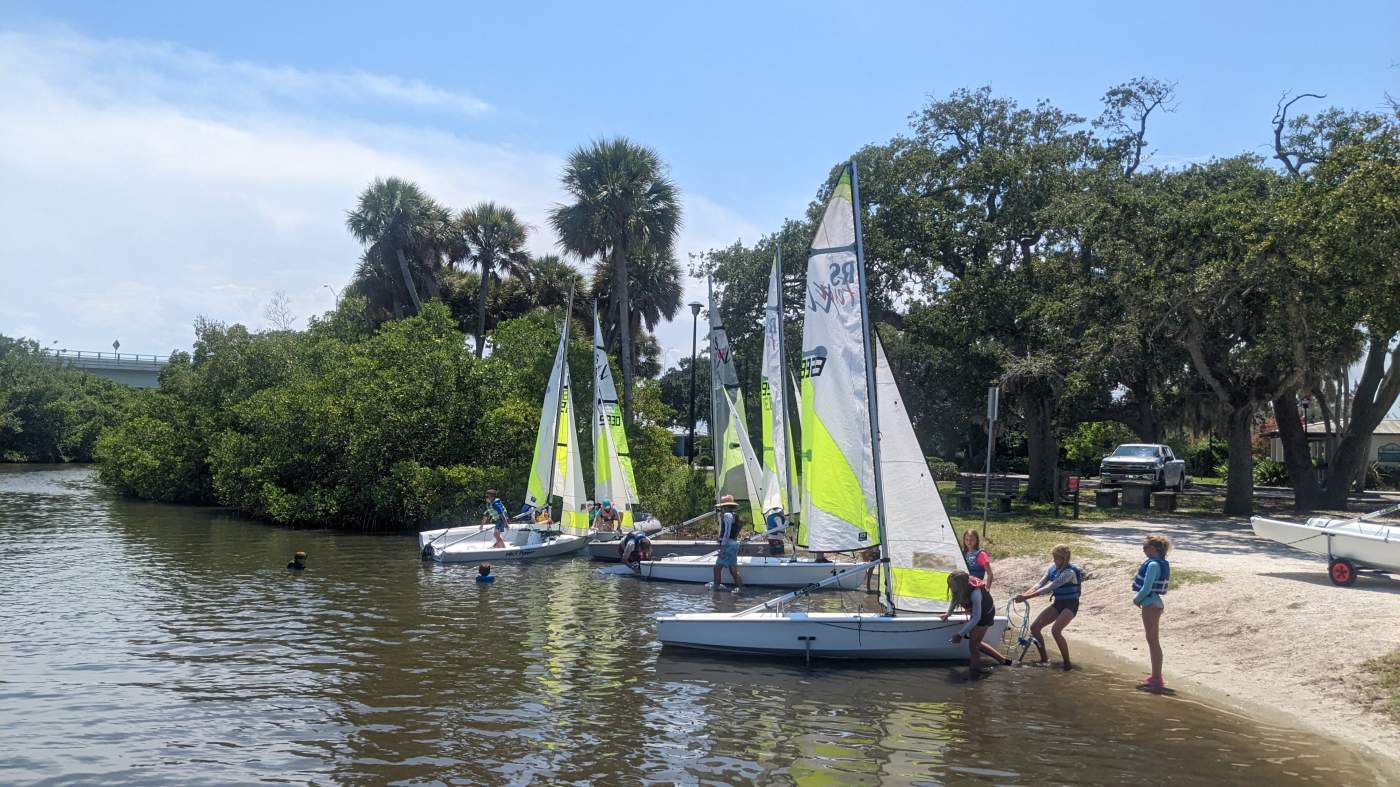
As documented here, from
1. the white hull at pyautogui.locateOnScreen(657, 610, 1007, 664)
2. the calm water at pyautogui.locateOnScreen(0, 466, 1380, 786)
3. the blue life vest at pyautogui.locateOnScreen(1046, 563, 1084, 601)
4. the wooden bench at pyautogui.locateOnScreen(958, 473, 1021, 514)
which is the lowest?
the calm water at pyautogui.locateOnScreen(0, 466, 1380, 786)

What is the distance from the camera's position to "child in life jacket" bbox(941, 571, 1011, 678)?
44.1ft

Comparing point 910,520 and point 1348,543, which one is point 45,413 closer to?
point 910,520

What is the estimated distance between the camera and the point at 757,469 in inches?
1034

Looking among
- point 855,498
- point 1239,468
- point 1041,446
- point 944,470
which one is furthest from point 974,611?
point 944,470

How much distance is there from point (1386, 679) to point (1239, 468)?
19819 mm

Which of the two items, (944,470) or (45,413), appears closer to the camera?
(944,470)

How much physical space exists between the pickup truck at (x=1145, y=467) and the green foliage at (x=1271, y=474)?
33.1 feet

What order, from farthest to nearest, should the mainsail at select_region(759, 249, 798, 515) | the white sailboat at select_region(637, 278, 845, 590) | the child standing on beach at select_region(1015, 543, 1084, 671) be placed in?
1. the mainsail at select_region(759, 249, 798, 515)
2. the white sailboat at select_region(637, 278, 845, 590)
3. the child standing on beach at select_region(1015, 543, 1084, 671)

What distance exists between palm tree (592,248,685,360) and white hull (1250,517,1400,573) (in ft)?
114

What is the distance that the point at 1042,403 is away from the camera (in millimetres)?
34188

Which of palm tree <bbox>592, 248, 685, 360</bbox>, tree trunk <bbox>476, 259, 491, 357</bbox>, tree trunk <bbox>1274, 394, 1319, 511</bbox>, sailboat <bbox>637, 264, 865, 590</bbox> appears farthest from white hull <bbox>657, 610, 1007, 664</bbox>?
tree trunk <bbox>476, 259, 491, 357</bbox>

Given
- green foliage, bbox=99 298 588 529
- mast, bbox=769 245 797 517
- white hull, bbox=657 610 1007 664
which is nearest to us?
white hull, bbox=657 610 1007 664

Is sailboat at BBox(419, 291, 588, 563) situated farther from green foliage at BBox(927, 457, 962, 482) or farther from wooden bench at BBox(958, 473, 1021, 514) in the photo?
green foliage at BBox(927, 457, 962, 482)

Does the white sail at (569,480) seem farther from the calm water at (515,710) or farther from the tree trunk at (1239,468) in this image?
the tree trunk at (1239,468)
